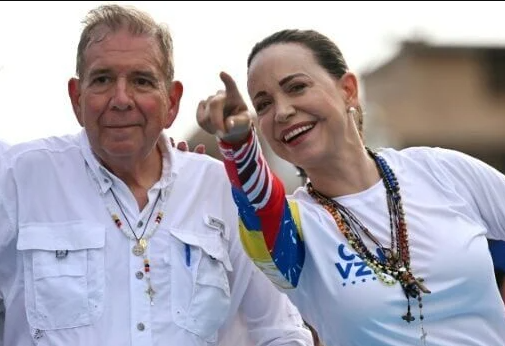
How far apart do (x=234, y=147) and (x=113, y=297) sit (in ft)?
2.74

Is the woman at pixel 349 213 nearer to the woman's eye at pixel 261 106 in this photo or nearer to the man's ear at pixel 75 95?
the woman's eye at pixel 261 106

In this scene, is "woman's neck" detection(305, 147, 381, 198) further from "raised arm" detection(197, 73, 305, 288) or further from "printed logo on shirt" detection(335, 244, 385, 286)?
"printed logo on shirt" detection(335, 244, 385, 286)

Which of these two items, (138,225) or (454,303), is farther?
(138,225)

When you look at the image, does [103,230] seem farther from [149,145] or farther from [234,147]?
[234,147]

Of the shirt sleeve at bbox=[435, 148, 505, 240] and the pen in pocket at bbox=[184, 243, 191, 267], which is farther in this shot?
the pen in pocket at bbox=[184, 243, 191, 267]

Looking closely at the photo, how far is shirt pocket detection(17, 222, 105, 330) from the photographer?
3.36 m

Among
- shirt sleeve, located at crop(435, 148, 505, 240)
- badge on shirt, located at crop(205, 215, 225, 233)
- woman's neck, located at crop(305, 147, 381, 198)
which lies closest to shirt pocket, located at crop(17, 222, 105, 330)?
badge on shirt, located at crop(205, 215, 225, 233)

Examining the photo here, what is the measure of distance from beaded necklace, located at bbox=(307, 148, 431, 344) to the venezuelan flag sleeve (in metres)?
0.16

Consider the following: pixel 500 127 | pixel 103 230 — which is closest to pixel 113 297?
pixel 103 230

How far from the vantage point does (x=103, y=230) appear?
352cm

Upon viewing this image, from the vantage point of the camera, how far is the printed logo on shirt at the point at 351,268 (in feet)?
10.5

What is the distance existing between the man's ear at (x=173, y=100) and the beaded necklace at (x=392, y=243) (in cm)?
64

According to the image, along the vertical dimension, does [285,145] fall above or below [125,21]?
below

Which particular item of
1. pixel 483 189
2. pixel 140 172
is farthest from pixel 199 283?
pixel 483 189
